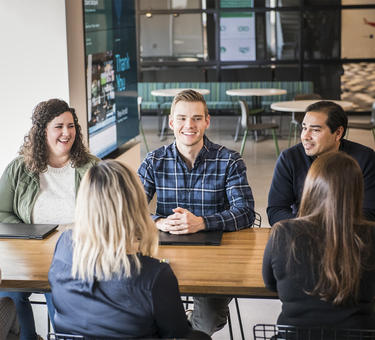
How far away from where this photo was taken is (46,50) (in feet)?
15.5

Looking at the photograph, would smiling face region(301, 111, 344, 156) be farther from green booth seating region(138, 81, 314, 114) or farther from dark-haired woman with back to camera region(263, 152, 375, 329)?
Result: green booth seating region(138, 81, 314, 114)

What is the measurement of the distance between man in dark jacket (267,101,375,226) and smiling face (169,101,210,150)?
49cm

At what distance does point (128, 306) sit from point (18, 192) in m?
1.73

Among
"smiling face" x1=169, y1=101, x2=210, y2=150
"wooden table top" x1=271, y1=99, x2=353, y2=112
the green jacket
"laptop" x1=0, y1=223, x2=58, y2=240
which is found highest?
"smiling face" x1=169, y1=101, x2=210, y2=150

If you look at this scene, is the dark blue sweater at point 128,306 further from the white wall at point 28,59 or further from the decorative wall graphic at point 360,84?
the decorative wall graphic at point 360,84

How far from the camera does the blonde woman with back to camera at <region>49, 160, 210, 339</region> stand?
6.71 feet

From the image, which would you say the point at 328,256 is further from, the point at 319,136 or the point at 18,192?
the point at 18,192

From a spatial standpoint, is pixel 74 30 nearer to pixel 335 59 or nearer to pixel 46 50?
pixel 46 50

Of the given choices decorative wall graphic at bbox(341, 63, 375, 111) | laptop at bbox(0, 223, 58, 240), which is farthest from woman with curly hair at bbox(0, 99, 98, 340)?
decorative wall graphic at bbox(341, 63, 375, 111)

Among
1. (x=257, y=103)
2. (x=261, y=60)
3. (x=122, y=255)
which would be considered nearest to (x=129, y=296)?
(x=122, y=255)

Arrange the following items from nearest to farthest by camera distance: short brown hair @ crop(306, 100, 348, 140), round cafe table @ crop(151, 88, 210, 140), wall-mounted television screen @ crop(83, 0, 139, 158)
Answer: short brown hair @ crop(306, 100, 348, 140) → wall-mounted television screen @ crop(83, 0, 139, 158) → round cafe table @ crop(151, 88, 210, 140)

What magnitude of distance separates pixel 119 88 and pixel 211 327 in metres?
3.41

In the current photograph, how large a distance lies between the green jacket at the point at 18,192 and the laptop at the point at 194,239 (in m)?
0.92

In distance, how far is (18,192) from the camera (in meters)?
3.57
